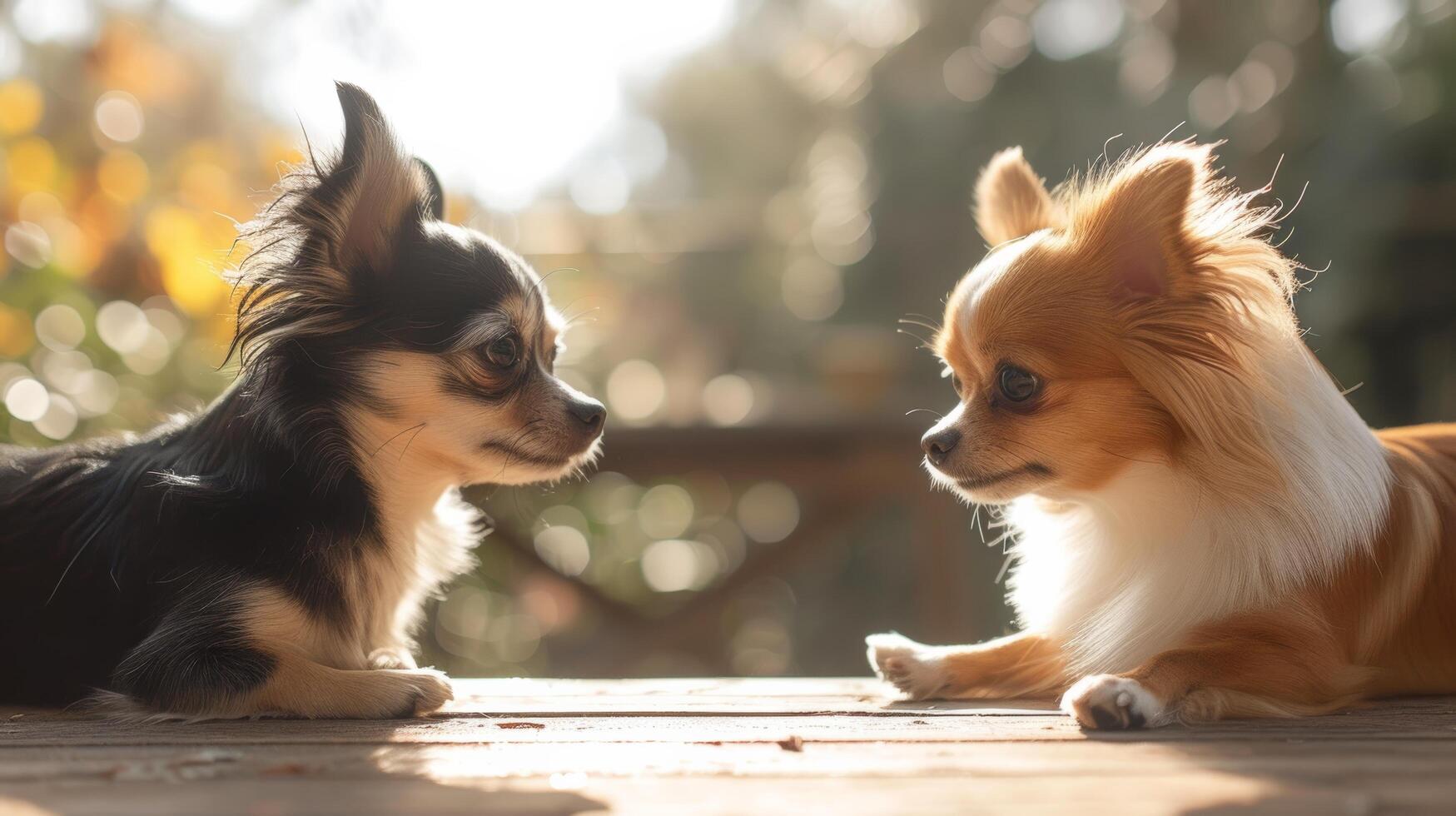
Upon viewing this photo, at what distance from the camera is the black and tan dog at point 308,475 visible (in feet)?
6.81

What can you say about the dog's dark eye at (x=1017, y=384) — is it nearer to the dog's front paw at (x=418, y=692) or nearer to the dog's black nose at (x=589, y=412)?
the dog's black nose at (x=589, y=412)

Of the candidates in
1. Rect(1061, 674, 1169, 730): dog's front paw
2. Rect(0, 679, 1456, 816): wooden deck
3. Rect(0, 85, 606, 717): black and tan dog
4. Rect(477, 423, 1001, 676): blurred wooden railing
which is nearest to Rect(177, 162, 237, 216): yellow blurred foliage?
Rect(477, 423, 1001, 676): blurred wooden railing

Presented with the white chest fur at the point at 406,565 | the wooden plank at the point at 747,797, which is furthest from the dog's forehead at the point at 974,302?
the white chest fur at the point at 406,565

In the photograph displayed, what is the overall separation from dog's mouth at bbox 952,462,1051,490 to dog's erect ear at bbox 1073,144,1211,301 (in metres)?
0.40

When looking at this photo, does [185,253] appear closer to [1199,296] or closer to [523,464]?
[523,464]

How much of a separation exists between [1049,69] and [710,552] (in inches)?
165

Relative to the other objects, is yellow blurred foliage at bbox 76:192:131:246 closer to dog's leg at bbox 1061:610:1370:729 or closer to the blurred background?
the blurred background

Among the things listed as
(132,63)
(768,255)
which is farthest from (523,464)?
(768,255)

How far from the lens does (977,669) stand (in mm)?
2426

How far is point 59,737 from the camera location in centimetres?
186

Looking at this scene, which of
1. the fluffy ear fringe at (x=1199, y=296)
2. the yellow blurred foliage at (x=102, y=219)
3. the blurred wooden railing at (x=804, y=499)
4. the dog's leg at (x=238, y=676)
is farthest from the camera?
the blurred wooden railing at (x=804, y=499)

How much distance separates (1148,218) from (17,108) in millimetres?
4273

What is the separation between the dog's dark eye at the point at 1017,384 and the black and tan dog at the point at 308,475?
934mm

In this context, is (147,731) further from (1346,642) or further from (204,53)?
(204,53)
